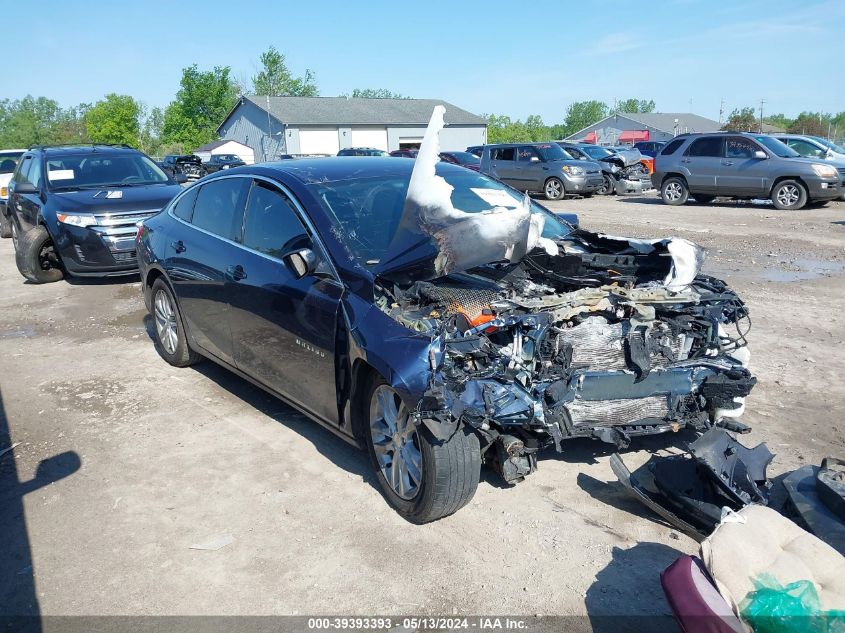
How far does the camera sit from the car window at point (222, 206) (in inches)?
194

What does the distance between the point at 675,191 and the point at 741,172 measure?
6.50 feet

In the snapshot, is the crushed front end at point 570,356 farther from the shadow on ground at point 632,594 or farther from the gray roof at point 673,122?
the gray roof at point 673,122

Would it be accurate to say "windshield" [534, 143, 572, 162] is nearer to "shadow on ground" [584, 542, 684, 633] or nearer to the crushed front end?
the crushed front end

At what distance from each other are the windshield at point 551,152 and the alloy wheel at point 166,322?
16753 mm

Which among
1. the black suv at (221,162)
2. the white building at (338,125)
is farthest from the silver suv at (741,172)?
the white building at (338,125)

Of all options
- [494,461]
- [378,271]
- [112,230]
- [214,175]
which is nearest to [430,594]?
[494,461]

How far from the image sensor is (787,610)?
2.41m

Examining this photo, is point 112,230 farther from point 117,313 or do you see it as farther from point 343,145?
point 343,145

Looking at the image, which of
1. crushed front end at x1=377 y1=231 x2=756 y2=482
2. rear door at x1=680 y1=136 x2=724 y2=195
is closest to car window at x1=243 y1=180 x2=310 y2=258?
crushed front end at x1=377 y1=231 x2=756 y2=482

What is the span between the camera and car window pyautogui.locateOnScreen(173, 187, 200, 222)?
5.67m

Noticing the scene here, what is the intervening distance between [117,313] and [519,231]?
6073 millimetres

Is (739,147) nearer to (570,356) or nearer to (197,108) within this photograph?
(570,356)

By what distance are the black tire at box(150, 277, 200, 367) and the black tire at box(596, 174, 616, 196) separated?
1724cm

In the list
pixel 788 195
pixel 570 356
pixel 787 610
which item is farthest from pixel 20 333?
pixel 788 195
